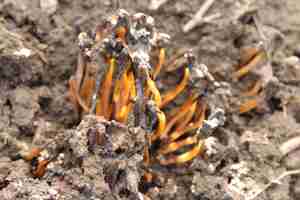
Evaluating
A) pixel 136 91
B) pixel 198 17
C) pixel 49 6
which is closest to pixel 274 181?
pixel 136 91

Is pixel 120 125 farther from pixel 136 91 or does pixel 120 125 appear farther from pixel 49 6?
pixel 49 6

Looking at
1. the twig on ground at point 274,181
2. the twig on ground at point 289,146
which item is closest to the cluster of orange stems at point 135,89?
the twig on ground at point 274,181

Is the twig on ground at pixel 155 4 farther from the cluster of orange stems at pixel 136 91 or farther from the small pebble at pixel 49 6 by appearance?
the small pebble at pixel 49 6

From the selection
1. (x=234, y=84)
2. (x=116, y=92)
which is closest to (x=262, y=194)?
(x=234, y=84)

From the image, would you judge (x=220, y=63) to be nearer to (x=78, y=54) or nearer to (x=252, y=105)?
(x=252, y=105)

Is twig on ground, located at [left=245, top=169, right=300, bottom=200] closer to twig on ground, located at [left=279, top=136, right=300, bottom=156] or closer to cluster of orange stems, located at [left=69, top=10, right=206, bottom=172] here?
twig on ground, located at [left=279, top=136, right=300, bottom=156]

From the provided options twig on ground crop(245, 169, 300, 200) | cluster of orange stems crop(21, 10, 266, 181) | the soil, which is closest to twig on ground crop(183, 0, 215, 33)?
the soil
